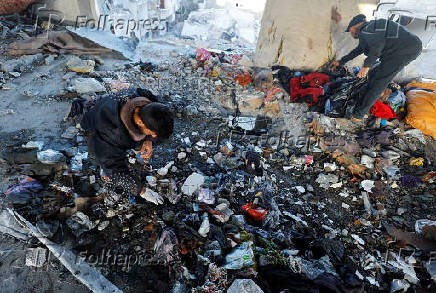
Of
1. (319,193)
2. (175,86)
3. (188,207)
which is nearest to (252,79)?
(175,86)

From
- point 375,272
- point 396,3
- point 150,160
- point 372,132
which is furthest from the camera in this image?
point 396,3

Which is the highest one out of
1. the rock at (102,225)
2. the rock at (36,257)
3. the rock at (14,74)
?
the rock at (14,74)

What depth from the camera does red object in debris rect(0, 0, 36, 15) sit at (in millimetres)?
6055

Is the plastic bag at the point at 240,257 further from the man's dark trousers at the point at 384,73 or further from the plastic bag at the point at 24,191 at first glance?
the man's dark trousers at the point at 384,73

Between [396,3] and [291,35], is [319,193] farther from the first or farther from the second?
[396,3]

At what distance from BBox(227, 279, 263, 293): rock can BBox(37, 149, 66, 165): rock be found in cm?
244

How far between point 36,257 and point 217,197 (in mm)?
1786

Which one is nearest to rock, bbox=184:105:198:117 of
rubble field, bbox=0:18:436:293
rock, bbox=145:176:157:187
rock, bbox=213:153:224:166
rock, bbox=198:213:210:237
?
rubble field, bbox=0:18:436:293

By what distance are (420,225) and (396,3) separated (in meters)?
4.60

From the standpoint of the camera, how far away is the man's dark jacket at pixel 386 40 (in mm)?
3873

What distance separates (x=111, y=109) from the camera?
6.86ft

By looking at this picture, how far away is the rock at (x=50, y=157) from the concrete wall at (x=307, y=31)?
496 centimetres

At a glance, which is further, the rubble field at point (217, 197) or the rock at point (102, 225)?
the rock at point (102, 225)

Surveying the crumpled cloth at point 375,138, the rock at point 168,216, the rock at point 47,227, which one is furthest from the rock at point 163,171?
the crumpled cloth at point 375,138
